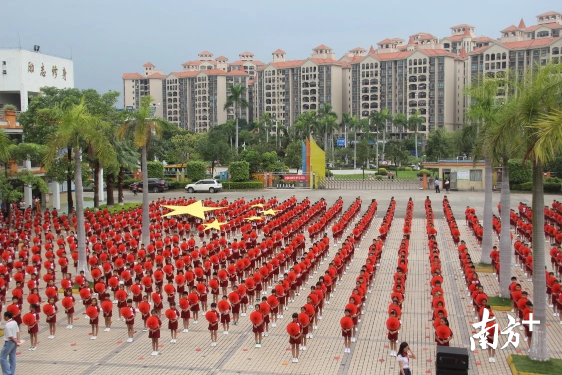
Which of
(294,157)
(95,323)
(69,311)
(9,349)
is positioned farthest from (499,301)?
(294,157)

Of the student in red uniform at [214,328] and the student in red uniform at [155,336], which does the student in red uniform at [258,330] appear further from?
the student in red uniform at [155,336]

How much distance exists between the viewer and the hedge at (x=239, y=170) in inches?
1769

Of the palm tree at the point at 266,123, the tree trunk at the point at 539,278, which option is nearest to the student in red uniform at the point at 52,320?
the tree trunk at the point at 539,278

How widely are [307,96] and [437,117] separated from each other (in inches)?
933

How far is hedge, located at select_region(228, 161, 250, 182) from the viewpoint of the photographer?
44938 mm

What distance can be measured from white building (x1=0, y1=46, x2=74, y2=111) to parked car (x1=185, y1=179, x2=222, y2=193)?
1093 cm

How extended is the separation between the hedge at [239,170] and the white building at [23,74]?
13.3 m

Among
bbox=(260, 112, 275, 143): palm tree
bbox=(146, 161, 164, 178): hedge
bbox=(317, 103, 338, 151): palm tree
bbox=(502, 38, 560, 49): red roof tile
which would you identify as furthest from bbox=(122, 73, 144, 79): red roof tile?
bbox=(146, 161, 164, 178): hedge

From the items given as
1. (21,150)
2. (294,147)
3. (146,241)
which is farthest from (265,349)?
(294,147)

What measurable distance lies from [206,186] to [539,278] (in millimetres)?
33692

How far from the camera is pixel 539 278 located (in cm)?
1046

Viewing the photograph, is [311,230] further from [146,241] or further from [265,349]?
[265,349]

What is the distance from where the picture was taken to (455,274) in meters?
17.3

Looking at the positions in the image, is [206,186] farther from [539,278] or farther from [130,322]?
[539,278]
